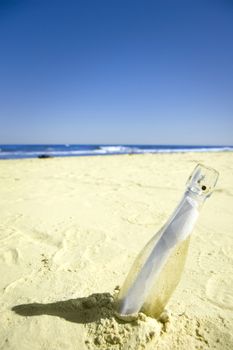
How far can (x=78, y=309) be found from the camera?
1.20m

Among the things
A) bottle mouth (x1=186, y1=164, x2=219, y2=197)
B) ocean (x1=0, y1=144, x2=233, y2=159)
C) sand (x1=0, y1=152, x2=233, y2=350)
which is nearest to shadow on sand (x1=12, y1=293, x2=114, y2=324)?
sand (x1=0, y1=152, x2=233, y2=350)

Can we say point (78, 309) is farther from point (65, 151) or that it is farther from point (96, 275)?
point (65, 151)

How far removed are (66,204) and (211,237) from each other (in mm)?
1944

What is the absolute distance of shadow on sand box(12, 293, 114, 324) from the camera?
1.10 meters

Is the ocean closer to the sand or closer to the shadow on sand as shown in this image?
the sand

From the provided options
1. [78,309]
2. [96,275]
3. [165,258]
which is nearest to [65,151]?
[96,275]

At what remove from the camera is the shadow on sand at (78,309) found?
1102 mm

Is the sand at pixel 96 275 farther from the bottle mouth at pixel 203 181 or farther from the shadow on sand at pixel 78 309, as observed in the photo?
the bottle mouth at pixel 203 181

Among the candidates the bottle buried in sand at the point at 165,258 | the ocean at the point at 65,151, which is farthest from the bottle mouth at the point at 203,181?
the ocean at the point at 65,151

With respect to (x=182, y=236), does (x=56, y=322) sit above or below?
below

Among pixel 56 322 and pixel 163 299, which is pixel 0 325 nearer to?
pixel 56 322

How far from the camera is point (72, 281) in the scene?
155cm

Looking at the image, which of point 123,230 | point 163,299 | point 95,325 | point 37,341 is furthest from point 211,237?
point 37,341

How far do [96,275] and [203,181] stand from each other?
1071mm
